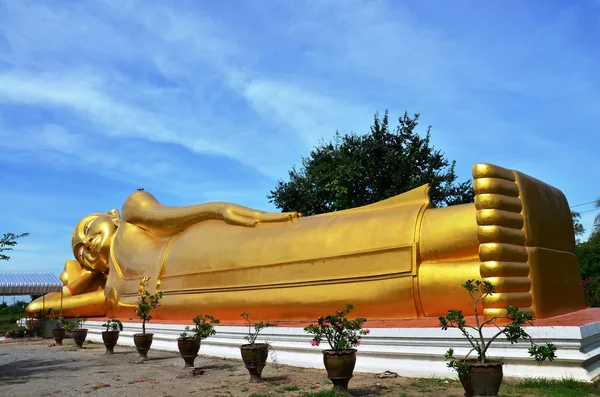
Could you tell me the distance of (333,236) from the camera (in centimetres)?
832

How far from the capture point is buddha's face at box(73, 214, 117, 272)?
1397cm

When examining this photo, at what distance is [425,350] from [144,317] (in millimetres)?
5581

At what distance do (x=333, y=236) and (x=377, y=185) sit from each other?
38.2 ft

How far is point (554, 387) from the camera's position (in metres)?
5.19

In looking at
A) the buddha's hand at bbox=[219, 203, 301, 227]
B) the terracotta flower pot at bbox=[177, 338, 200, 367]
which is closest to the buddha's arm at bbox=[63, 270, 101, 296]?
the buddha's hand at bbox=[219, 203, 301, 227]

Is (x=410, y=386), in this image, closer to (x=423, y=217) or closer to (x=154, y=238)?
(x=423, y=217)

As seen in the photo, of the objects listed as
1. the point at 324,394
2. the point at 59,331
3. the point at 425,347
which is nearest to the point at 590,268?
the point at 425,347

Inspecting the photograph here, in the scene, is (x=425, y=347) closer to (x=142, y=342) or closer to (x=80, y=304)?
(x=142, y=342)

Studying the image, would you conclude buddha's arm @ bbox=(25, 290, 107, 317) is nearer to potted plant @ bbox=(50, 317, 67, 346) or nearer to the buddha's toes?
potted plant @ bbox=(50, 317, 67, 346)

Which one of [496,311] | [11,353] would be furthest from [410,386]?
[11,353]

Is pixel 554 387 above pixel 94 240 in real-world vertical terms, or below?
below

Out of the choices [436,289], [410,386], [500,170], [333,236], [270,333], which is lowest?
[410,386]

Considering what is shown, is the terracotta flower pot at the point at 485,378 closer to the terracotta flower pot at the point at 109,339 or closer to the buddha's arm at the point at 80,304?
the terracotta flower pot at the point at 109,339

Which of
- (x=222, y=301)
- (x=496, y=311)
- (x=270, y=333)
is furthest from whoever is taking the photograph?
(x=222, y=301)
